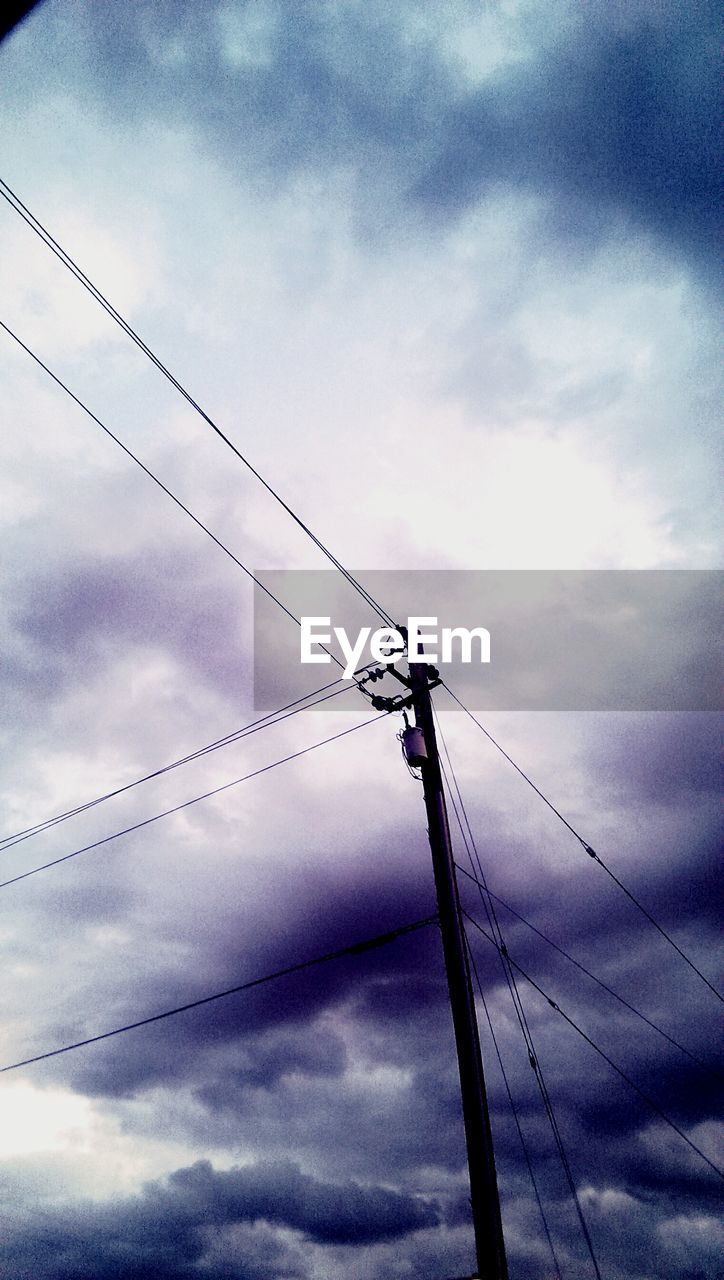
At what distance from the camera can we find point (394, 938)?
1040 centimetres

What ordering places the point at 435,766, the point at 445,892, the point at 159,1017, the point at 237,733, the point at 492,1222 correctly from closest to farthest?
the point at 492,1222, the point at 445,892, the point at 435,766, the point at 159,1017, the point at 237,733

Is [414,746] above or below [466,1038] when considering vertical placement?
above

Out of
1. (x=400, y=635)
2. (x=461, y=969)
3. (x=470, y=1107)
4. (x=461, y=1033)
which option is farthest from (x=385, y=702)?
(x=470, y=1107)

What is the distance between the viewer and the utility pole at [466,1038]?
8.16 m

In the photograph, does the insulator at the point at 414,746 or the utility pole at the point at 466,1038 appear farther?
the insulator at the point at 414,746

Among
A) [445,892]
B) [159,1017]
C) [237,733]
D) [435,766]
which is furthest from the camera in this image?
[237,733]

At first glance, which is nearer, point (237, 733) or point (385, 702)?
point (385, 702)

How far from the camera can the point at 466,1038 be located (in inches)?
354

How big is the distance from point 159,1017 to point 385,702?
6732 millimetres

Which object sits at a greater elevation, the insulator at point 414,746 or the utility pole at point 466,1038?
the insulator at point 414,746

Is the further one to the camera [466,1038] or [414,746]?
[414,746]

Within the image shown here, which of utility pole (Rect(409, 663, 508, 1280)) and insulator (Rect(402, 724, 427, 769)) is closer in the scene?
utility pole (Rect(409, 663, 508, 1280))

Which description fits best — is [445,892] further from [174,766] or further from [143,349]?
[143,349]

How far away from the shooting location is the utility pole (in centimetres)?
816
